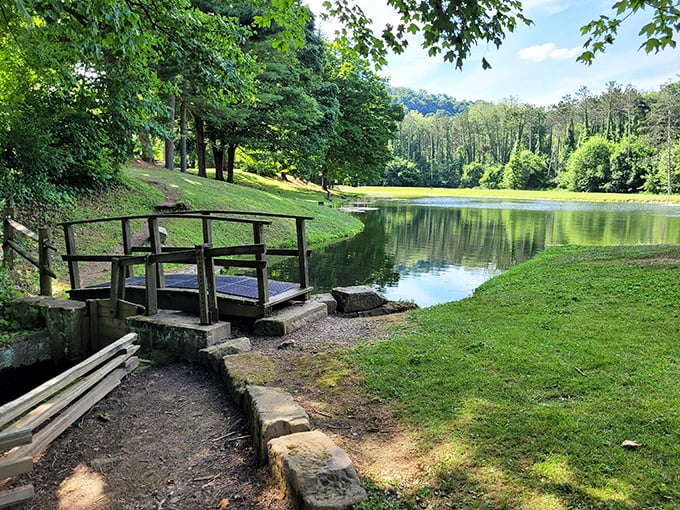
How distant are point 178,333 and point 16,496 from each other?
2767mm

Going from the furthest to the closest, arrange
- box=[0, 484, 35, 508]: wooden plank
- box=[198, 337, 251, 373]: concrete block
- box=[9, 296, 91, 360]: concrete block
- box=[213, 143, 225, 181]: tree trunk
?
box=[213, 143, 225, 181]: tree trunk, box=[9, 296, 91, 360]: concrete block, box=[198, 337, 251, 373]: concrete block, box=[0, 484, 35, 508]: wooden plank

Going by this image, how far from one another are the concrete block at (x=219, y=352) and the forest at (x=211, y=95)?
353cm

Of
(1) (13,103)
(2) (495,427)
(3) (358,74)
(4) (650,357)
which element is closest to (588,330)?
(4) (650,357)

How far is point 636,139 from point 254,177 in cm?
5822

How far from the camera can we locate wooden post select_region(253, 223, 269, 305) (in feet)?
20.4

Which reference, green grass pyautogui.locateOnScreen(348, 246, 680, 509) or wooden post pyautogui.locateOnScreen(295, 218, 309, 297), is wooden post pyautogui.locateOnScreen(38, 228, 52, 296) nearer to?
wooden post pyautogui.locateOnScreen(295, 218, 309, 297)

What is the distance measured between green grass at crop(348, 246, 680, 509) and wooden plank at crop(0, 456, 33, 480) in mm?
2737

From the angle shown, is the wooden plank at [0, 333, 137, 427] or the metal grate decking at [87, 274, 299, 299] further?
the metal grate decking at [87, 274, 299, 299]

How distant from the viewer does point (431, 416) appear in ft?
12.5

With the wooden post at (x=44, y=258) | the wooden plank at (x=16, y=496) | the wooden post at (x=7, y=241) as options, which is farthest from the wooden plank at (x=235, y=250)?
the wooden post at (x=7, y=241)

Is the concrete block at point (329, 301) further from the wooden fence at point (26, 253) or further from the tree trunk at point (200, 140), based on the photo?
the tree trunk at point (200, 140)

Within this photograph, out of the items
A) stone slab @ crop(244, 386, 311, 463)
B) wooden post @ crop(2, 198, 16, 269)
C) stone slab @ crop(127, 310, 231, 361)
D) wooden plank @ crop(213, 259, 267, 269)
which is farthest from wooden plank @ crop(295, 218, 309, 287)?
wooden post @ crop(2, 198, 16, 269)

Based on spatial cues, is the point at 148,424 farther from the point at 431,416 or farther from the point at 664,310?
the point at 664,310

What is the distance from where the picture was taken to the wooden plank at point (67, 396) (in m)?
3.84
